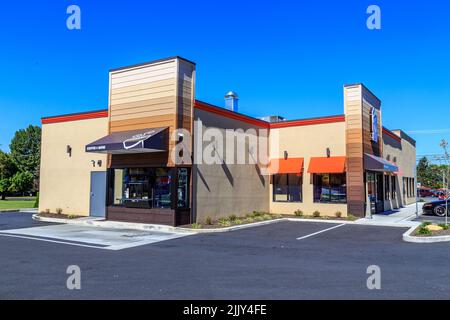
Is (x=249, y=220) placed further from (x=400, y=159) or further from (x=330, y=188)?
(x=400, y=159)

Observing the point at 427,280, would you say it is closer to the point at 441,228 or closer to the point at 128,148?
the point at 441,228

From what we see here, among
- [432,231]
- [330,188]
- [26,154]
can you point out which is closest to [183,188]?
[330,188]

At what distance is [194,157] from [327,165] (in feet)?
25.9

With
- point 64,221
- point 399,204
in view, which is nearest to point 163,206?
point 64,221

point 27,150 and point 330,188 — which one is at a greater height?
point 27,150

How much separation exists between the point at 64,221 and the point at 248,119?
34.0 ft

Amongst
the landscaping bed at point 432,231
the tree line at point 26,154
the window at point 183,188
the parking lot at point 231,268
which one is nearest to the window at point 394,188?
the landscaping bed at point 432,231

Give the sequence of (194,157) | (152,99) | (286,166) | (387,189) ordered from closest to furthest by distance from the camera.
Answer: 1. (152,99)
2. (194,157)
3. (286,166)
4. (387,189)

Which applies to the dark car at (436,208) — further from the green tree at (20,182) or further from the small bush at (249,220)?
the green tree at (20,182)

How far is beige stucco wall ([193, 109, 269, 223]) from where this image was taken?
53.9 ft

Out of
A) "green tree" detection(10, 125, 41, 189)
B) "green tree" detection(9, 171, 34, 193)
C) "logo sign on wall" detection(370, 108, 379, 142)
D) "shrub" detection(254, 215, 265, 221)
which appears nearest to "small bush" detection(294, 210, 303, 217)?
"shrub" detection(254, 215, 265, 221)

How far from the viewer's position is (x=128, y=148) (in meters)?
14.8

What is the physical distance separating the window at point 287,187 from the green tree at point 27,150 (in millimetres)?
49290

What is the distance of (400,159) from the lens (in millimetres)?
29281
